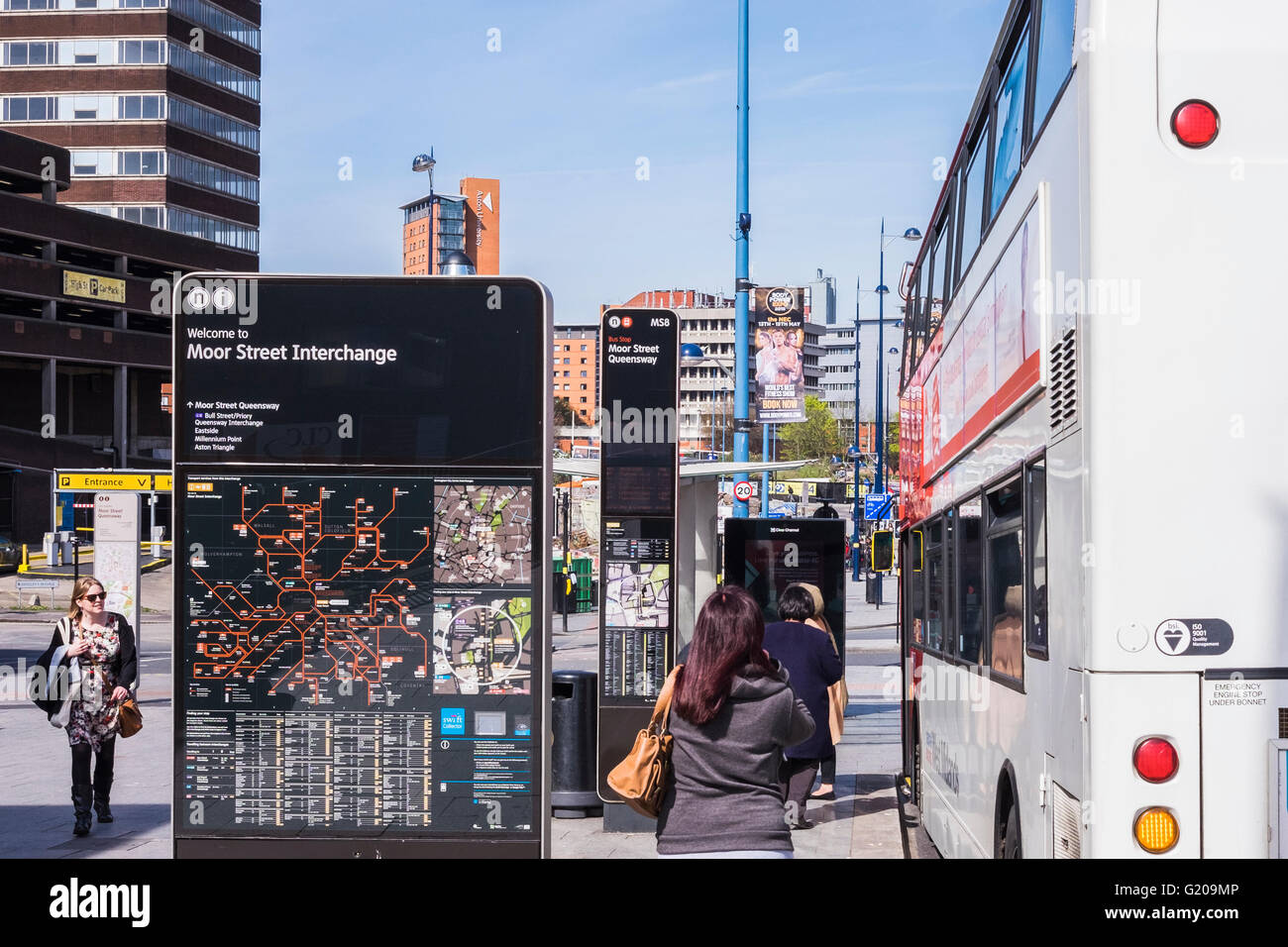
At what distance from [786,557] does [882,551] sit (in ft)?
3.49

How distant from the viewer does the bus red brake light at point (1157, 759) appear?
3.96m

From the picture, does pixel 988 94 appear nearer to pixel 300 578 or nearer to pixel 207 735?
pixel 300 578

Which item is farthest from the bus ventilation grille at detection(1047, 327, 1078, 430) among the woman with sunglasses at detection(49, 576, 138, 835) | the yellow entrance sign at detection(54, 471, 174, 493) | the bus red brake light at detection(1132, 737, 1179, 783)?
the yellow entrance sign at detection(54, 471, 174, 493)

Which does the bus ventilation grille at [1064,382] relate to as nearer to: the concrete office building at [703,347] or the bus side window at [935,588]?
the bus side window at [935,588]

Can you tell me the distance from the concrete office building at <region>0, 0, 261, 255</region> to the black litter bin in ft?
234

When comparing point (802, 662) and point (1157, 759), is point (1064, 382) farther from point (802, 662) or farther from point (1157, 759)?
point (802, 662)

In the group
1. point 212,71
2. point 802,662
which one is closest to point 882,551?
point 802,662

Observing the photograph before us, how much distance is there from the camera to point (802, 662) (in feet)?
33.7

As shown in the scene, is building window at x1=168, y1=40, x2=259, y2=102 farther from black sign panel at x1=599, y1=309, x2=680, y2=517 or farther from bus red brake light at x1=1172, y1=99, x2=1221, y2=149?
bus red brake light at x1=1172, y1=99, x2=1221, y2=149

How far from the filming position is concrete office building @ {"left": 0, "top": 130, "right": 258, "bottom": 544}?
65.2 metres

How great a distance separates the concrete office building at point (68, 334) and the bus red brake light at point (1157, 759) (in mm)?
58017

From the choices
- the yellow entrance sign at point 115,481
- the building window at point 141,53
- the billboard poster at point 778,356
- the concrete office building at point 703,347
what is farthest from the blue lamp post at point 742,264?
the concrete office building at point 703,347

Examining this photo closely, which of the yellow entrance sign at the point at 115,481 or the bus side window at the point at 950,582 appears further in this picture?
the yellow entrance sign at the point at 115,481
